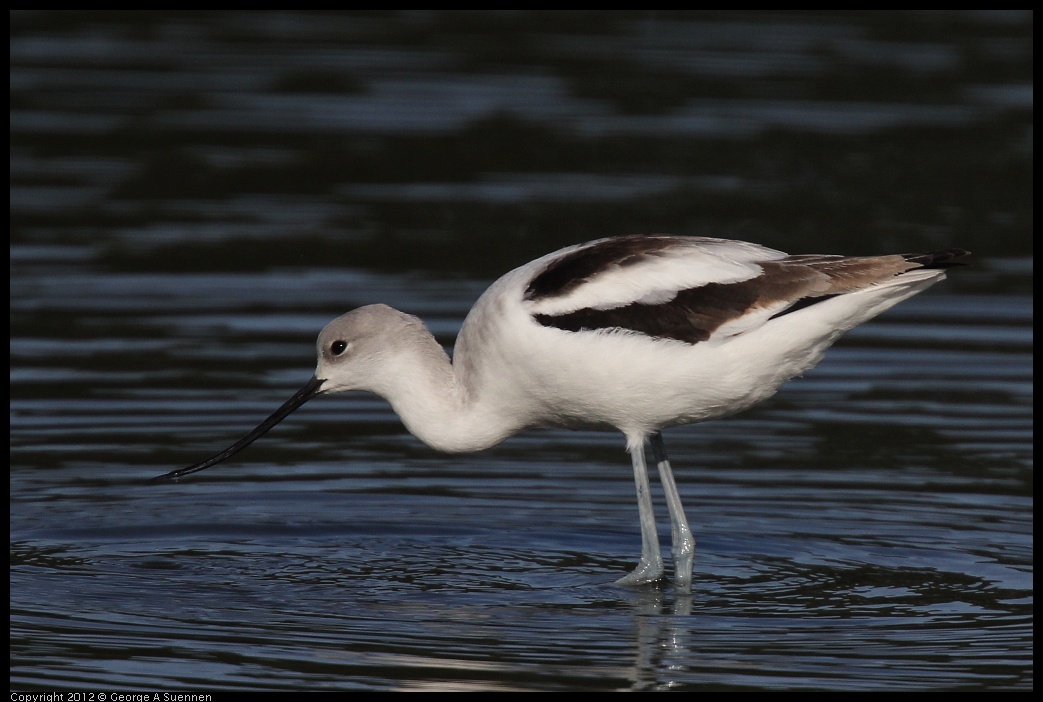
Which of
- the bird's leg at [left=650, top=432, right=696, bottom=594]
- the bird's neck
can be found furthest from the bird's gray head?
the bird's leg at [left=650, top=432, right=696, bottom=594]

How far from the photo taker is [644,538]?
8.60m

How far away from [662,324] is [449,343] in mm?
4512

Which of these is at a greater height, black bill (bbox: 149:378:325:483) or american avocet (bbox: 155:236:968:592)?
american avocet (bbox: 155:236:968:592)

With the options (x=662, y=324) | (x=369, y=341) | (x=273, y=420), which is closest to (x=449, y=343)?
(x=273, y=420)

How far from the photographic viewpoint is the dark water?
25.0ft

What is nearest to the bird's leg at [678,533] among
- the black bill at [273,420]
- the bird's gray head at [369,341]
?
the bird's gray head at [369,341]

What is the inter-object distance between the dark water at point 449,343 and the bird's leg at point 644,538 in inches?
7.2

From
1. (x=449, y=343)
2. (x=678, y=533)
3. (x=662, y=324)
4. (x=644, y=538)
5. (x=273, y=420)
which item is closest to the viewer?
(x=662, y=324)

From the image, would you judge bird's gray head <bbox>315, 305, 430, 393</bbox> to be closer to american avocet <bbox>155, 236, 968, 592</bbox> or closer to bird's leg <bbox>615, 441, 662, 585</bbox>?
american avocet <bbox>155, 236, 968, 592</bbox>

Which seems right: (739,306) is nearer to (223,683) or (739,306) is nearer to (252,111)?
(223,683)

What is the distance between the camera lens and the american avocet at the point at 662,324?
26.4 ft

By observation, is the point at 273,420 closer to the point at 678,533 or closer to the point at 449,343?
the point at 678,533

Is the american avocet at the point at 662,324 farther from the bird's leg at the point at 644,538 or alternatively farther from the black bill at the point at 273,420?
the black bill at the point at 273,420

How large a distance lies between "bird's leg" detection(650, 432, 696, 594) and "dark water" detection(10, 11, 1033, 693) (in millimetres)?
99
